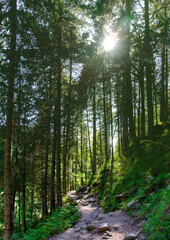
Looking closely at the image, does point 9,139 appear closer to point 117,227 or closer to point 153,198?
point 117,227

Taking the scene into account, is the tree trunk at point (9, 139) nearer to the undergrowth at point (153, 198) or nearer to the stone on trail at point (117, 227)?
the stone on trail at point (117, 227)

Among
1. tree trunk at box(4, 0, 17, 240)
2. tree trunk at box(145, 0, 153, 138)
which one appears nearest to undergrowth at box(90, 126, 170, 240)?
tree trunk at box(145, 0, 153, 138)

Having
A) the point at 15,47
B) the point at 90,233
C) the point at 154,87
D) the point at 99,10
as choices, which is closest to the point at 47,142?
the point at 15,47

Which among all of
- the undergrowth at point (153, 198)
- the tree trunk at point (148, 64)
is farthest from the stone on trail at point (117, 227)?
the tree trunk at point (148, 64)

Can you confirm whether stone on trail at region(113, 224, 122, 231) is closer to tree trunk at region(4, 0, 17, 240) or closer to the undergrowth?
the undergrowth

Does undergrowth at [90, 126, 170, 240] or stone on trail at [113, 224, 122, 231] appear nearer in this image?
Answer: undergrowth at [90, 126, 170, 240]

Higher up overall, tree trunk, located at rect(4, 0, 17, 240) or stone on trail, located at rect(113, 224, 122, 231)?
tree trunk, located at rect(4, 0, 17, 240)

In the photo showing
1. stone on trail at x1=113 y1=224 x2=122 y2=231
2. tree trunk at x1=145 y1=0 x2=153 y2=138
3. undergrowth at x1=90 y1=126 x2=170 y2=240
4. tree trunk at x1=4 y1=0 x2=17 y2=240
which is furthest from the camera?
tree trunk at x1=145 y1=0 x2=153 y2=138

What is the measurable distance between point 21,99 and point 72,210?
5794mm

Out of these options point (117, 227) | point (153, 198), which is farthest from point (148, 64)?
point (117, 227)

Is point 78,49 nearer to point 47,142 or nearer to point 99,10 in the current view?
point 99,10

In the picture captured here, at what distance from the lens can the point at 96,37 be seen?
27.8 ft

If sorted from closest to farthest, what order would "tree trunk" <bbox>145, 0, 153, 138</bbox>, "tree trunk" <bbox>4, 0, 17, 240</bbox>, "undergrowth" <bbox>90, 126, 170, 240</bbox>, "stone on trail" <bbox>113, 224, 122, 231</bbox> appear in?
Result: 1. "undergrowth" <bbox>90, 126, 170, 240</bbox>
2. "stone on trail" <bbox>113, 224, 122, 231</bbox>
3. "tree trunk" <bbox>4, 0, 17, 240</bbox>
4. "tree trunk" <bbox>145, 0, 153, 138</bbox>

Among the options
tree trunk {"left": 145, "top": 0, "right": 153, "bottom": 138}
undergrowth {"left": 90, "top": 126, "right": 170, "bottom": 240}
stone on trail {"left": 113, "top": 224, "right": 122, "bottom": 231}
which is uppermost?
tree trunk {"left": 145, "top": 0, "right": 153, "bottom": 138}
